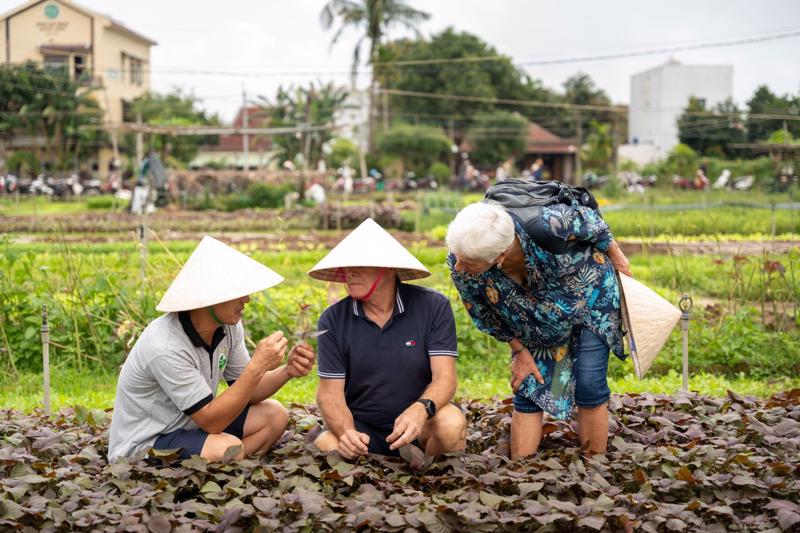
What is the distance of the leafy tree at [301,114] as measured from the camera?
3372cm

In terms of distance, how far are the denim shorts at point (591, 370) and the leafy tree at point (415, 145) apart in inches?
1504

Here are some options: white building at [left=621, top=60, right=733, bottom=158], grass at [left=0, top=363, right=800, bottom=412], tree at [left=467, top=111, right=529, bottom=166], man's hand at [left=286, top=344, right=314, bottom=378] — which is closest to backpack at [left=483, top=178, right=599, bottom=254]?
man's hand at [left=286, top=344, right=314, bottom=378]

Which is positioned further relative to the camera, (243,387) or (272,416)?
(272,416)

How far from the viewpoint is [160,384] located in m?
3.67

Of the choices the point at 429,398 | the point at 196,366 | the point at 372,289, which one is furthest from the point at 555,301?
the point at 196,366

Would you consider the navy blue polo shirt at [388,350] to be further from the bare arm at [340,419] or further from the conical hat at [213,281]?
the conical hat at [213,281]

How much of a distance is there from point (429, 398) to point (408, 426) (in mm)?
187

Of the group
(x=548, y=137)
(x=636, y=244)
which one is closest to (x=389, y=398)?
(x=636, y=244)

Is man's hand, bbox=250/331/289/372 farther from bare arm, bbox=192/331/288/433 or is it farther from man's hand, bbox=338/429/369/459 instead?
man's hand, bbox=338/429/369/459

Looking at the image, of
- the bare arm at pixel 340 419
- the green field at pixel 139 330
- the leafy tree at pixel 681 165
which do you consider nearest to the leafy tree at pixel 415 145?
the leafy tree at pixel 681 165

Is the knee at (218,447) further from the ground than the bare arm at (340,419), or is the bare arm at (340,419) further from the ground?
the bare arm at (340,419)

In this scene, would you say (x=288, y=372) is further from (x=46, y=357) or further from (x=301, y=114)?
(x=301, y=114)

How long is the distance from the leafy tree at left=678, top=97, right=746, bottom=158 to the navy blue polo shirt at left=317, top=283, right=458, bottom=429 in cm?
4075

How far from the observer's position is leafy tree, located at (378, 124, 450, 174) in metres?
42.0
